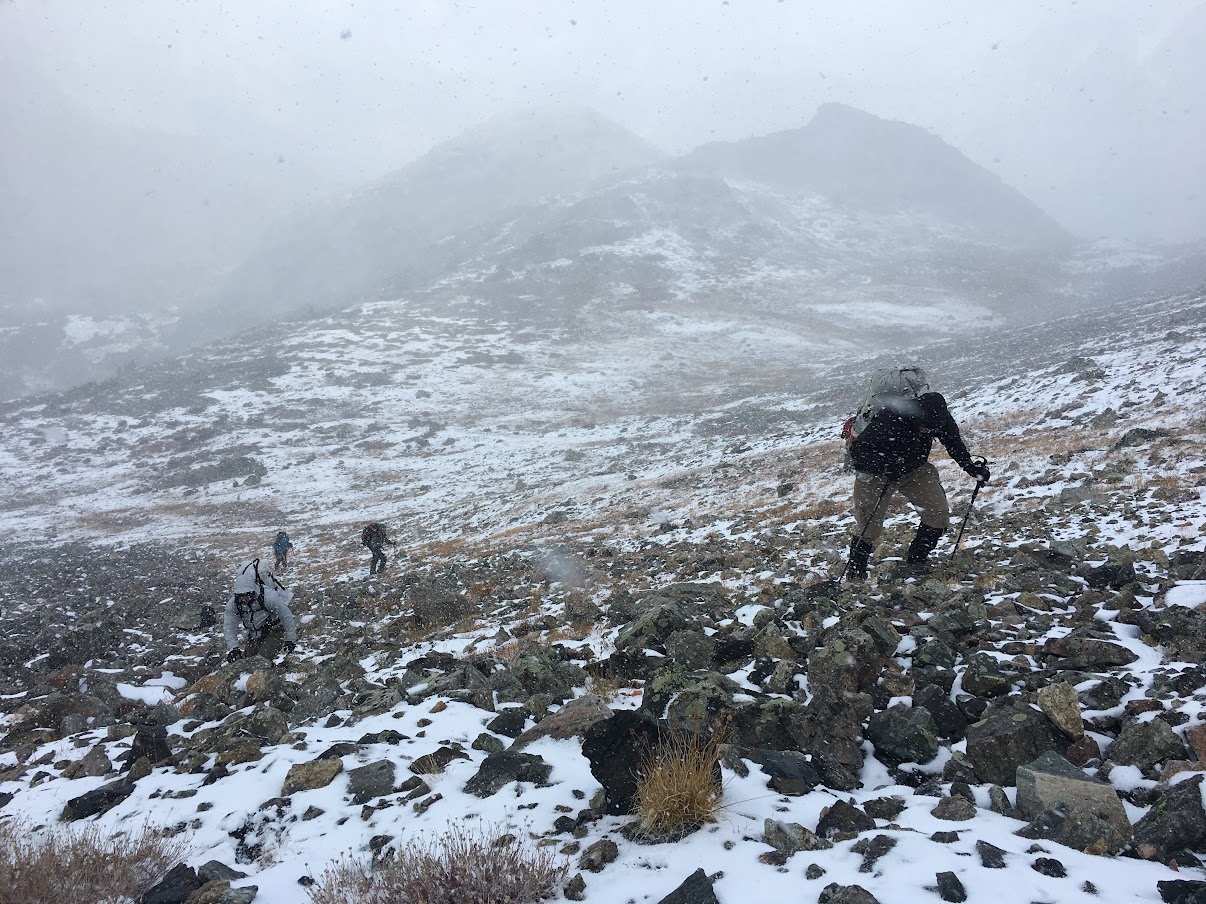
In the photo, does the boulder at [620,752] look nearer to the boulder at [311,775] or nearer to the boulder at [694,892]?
→ the boulder at [694,892]

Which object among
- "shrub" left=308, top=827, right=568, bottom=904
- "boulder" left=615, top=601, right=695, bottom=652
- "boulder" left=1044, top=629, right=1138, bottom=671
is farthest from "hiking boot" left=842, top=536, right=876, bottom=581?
"shrub" left=308, top=827, right=568, bottom=904

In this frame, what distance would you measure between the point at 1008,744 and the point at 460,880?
268cm

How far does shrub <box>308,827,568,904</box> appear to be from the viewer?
2.39 m

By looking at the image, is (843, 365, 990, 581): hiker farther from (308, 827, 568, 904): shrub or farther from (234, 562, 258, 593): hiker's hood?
(234, 562, 258, 593): hiker's hood

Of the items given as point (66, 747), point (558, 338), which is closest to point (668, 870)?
point (66, 747)

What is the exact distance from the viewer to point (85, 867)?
2.87m

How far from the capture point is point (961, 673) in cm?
392

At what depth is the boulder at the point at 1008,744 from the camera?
2.95m

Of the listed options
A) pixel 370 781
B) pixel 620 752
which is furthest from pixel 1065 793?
pixel 370 781

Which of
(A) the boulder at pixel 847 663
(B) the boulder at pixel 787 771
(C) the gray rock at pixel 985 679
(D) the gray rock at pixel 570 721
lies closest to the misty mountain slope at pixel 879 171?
(A) the boulder at pixel 847 663

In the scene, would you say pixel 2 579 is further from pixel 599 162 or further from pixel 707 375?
pixel 599 162

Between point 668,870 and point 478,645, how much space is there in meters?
4.94

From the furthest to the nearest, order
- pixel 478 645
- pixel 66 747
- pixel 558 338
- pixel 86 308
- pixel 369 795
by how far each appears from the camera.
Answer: pixel 86 308 < pixel 558 338 < pixel 478 645 < pixel 66 747 < pixel 369 795

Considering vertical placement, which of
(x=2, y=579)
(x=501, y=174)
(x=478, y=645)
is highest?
(x=501, y=174)
